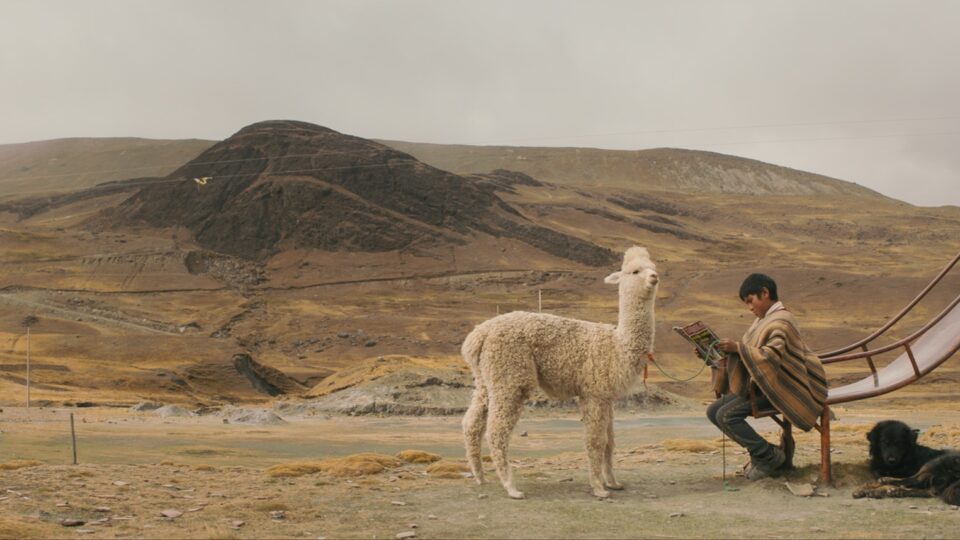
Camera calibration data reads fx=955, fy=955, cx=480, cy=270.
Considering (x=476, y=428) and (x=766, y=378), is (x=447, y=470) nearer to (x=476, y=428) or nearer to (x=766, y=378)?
(x=476, y=428)

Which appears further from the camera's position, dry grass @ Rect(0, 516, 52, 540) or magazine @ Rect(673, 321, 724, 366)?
magazine @ Rect(673, 321, 724, 366)

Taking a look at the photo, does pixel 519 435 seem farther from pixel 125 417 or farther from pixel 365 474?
pixel 365 474

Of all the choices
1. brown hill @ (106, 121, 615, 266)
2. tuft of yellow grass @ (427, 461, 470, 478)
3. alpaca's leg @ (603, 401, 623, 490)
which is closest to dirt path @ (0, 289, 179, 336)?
brown hill @ (106, 121, 615, 266)

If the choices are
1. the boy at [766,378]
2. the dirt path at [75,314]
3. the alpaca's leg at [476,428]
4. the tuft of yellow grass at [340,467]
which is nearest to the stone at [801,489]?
the boy at [766,378]

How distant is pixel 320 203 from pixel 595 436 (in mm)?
114543

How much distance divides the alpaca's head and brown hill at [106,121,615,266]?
10721cm

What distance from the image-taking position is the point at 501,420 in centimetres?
1095

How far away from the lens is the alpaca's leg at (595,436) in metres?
10.7

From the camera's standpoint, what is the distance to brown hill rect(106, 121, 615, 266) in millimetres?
119250

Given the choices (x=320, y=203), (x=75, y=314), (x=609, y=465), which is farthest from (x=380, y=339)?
(x=609, y=465)

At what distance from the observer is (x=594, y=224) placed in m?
151

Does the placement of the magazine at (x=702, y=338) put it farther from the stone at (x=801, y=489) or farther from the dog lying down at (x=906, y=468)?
the dog lying down at (x=906, y=468)

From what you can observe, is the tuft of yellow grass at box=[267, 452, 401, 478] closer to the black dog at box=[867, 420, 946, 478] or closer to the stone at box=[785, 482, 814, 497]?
the stone at box=[785, 482, 814, 497]

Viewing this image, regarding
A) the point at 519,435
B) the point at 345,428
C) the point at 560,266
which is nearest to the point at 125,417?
the point at 345,428
